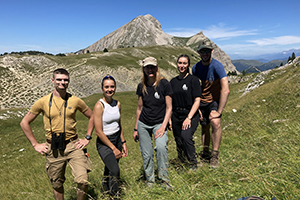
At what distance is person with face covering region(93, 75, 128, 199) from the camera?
14.2 ft

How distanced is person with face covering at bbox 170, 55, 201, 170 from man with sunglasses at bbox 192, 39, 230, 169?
43cm

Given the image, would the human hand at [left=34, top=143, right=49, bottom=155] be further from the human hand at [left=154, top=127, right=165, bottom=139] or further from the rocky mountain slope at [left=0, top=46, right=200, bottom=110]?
the rocky mountain slope at [left=0, top=46, right=200, bottom=110]

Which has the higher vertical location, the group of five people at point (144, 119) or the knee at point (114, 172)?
the group of five people at point (144, 119)

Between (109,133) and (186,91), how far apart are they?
2405 mm

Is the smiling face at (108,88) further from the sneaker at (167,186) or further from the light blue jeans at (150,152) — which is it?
the sneaker at (167,186)

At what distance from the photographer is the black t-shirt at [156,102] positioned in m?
4.74

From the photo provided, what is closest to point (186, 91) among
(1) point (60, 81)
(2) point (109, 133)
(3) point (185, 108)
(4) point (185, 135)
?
(3) point (185, 108)

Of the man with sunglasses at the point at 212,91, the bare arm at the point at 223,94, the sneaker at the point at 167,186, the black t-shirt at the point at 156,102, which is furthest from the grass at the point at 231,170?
the black t-shirt at the point at 156,102

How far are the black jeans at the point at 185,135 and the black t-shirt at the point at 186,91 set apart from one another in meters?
0.25

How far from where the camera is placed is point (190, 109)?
197 inches

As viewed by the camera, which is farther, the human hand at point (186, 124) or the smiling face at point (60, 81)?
the human hand at point (186, 124)

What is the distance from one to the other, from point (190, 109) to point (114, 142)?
2327mm

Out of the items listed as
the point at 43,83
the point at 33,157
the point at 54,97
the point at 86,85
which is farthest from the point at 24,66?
the point at 54,97

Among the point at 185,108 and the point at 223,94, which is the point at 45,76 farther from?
the point at 223,94
